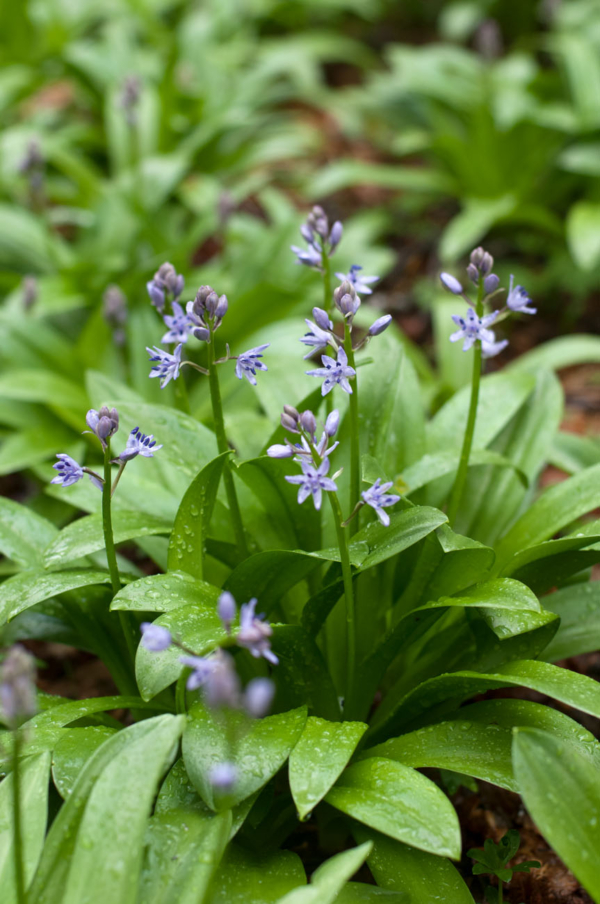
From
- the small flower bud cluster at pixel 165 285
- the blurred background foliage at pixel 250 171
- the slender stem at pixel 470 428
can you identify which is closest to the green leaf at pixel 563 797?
the slender stem at pixel 470 428

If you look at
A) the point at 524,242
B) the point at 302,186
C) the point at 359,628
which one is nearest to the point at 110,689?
the point at 359,628

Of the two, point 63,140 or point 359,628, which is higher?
point 63,140

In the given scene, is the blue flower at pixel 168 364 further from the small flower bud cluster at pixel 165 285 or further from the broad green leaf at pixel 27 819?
the broad green leaf at pixel 27 819

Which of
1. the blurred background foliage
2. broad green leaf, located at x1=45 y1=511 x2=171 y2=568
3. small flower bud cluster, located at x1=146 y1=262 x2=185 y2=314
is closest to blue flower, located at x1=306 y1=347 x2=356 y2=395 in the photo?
small flower bud cluster, located at x1=146 y1=262 x2=185 y2=314

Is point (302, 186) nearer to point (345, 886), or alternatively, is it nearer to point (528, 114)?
point (528, 114)

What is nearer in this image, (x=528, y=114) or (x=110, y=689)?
(x=110, y=689)

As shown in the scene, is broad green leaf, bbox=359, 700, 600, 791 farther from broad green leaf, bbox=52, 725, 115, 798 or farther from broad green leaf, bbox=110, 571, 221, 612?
broad green leaf, bbox=52, 725, 115, 798
